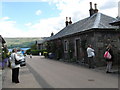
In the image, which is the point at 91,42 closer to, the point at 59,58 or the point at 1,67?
the point at 1,67

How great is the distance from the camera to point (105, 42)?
559 inches

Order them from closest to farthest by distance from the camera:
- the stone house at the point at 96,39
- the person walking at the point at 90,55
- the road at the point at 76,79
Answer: the road at the point at 76,79 → the person walking at the point at 90,55 → the stone house at the point at 96,39

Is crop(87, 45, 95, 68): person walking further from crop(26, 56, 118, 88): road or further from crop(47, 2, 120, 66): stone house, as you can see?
crop(26, 56, 118, 88): road

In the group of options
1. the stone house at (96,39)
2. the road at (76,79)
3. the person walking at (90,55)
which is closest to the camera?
the road at (76,79)

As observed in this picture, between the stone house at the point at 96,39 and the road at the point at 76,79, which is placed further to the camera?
the stone house at the point at 96,39

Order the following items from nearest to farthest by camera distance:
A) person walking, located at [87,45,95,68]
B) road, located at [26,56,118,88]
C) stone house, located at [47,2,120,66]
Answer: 1. road, located at [26,56,118,88]
2. person walking, located at [87,45,95,68]
3. stone house, located at [47,2,120,66]

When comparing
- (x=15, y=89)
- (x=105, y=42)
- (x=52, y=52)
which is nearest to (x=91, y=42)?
(x=105, y=42)

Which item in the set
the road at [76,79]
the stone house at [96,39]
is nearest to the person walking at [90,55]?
the stone house at [96,39]

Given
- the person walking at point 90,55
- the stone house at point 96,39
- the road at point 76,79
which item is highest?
the stone house at point 96,39

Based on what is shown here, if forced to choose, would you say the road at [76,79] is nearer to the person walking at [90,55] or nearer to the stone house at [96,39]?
the person walking at [90,55]

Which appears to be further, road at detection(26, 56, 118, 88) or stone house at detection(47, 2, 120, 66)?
stone house at detection(47, 2, 120, 66)

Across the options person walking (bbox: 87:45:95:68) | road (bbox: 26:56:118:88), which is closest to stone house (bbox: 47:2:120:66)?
person walking (bbox: 87:45:95:68)

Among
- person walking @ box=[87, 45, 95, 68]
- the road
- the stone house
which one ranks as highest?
the stone house

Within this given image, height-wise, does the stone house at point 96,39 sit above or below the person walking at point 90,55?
above
